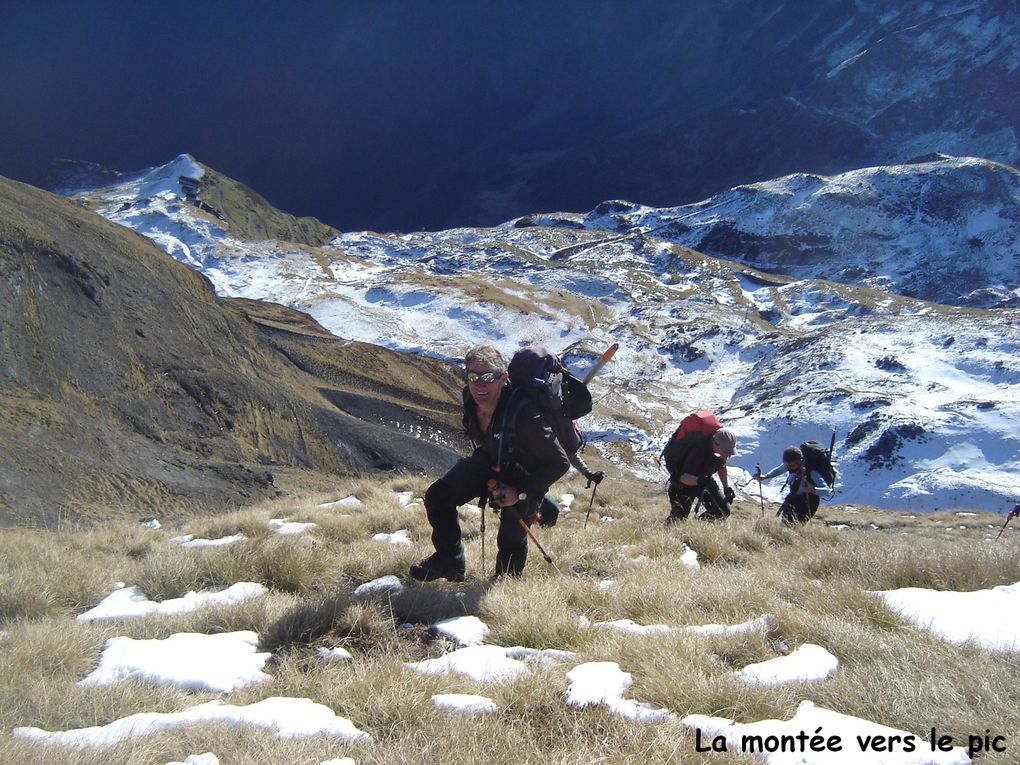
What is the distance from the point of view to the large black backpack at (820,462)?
8.36m

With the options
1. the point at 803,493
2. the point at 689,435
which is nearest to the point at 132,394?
the point at 689,435

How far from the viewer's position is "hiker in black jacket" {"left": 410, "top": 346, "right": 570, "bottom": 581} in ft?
14.4

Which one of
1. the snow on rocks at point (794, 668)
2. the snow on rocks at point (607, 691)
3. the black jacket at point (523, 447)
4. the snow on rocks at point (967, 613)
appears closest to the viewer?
the snow on rocks at point (607, 691)

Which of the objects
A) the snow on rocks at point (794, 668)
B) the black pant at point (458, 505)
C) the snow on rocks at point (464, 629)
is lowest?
the snow on rocks at point (464, 629)

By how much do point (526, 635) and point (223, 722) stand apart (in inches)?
60.4

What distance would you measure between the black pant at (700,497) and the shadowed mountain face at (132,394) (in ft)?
25.1

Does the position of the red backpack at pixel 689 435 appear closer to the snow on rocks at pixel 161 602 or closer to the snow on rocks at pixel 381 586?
the snow on rocks at pixel 381 586

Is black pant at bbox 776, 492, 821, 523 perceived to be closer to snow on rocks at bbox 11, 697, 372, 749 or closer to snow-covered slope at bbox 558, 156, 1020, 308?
snow on rocks at bbox 11, 697, 372, 749

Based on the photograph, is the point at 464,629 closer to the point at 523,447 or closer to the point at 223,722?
the point at 523,447

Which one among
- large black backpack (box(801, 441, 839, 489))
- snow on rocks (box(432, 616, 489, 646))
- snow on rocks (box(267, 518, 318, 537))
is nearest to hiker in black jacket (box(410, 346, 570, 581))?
snow on rocks (box(432, 616, 489, 646))

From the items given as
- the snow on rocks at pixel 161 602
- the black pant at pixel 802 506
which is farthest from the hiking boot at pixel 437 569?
the black pant at pixel 802 506

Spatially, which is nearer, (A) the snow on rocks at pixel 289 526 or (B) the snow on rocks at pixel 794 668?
(B) the snow on rocks at pixel 794 668

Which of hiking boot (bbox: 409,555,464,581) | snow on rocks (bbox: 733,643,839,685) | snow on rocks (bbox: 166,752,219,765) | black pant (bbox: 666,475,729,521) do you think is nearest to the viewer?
snow on rocks (bbox: 166,752,219,765)

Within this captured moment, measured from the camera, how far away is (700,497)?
7.83 meters
